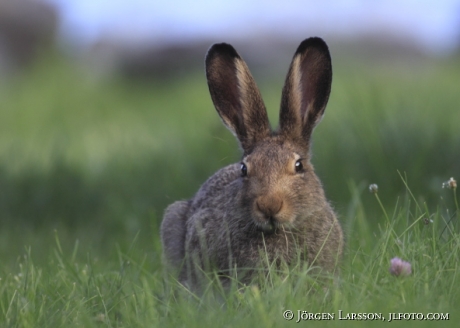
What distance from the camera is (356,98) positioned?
324 inches

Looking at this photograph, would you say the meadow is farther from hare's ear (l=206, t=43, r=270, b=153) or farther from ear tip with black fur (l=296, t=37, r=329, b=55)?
ear tip with black fur (l=296, t=37, r=329, b=55)

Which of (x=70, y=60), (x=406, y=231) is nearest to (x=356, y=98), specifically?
(x=406, y=231)

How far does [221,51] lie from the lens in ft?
18.6

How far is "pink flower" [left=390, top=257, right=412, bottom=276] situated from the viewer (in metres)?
4.13

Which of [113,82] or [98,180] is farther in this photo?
[113,82]

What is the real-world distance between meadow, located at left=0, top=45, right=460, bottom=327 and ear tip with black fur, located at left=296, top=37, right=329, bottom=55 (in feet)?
3.57

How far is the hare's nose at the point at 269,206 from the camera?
185 inches

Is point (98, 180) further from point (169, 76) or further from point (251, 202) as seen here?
point (169, 76)

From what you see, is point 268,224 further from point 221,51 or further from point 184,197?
point 184,197

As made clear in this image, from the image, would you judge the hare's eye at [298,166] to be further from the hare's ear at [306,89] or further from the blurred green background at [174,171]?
the blurred green background at [174,171]

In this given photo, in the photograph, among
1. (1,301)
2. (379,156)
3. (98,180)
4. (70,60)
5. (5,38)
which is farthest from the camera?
(5,38)

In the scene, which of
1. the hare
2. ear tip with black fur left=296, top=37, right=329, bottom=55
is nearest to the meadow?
the hare

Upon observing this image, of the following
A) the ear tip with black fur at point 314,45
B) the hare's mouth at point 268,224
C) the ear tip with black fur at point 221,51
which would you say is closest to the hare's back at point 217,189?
the hare's mouth at point 268,224

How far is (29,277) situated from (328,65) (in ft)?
8.27
